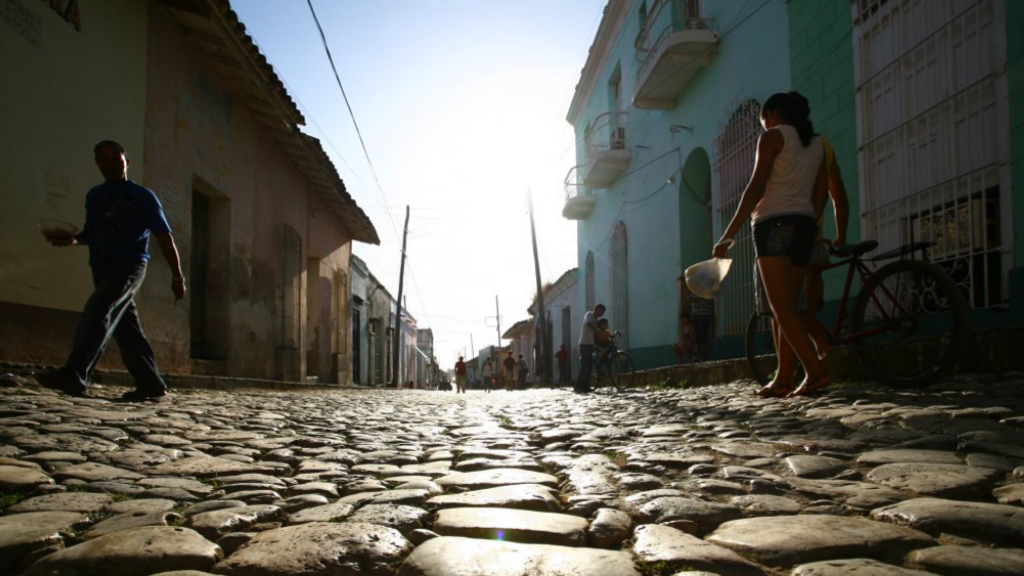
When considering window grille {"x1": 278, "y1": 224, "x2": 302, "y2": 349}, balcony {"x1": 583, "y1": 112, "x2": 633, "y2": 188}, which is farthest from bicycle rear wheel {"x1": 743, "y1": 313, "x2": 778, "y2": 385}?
balcony {"x1": 583, "y1": 112, "x2": 633, "y2": 188}

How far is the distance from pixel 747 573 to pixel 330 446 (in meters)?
2.33

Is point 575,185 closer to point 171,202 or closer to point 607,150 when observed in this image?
point 607,150

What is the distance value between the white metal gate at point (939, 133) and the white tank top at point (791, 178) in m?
1.85

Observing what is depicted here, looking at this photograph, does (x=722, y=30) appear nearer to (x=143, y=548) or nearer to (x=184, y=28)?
(x=184, y=28)

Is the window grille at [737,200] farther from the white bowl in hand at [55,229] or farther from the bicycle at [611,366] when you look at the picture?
the white bowl in hand at [55,229]

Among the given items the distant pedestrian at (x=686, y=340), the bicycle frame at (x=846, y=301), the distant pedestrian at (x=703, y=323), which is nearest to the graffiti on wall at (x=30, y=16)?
the bicycle frame at (x=846, y=301)

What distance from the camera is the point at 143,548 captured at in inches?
54.6

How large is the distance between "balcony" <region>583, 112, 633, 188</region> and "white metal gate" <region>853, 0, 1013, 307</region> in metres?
8.47

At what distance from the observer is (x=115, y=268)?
178 inches

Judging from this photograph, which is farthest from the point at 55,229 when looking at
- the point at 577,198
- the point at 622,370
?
the point at 577,198

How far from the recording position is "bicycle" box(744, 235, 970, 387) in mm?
3928

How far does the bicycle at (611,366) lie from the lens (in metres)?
11.3

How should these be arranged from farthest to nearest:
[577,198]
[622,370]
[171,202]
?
[577,198] → [622,370] → [171,202]

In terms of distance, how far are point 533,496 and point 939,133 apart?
5358 millimetres
